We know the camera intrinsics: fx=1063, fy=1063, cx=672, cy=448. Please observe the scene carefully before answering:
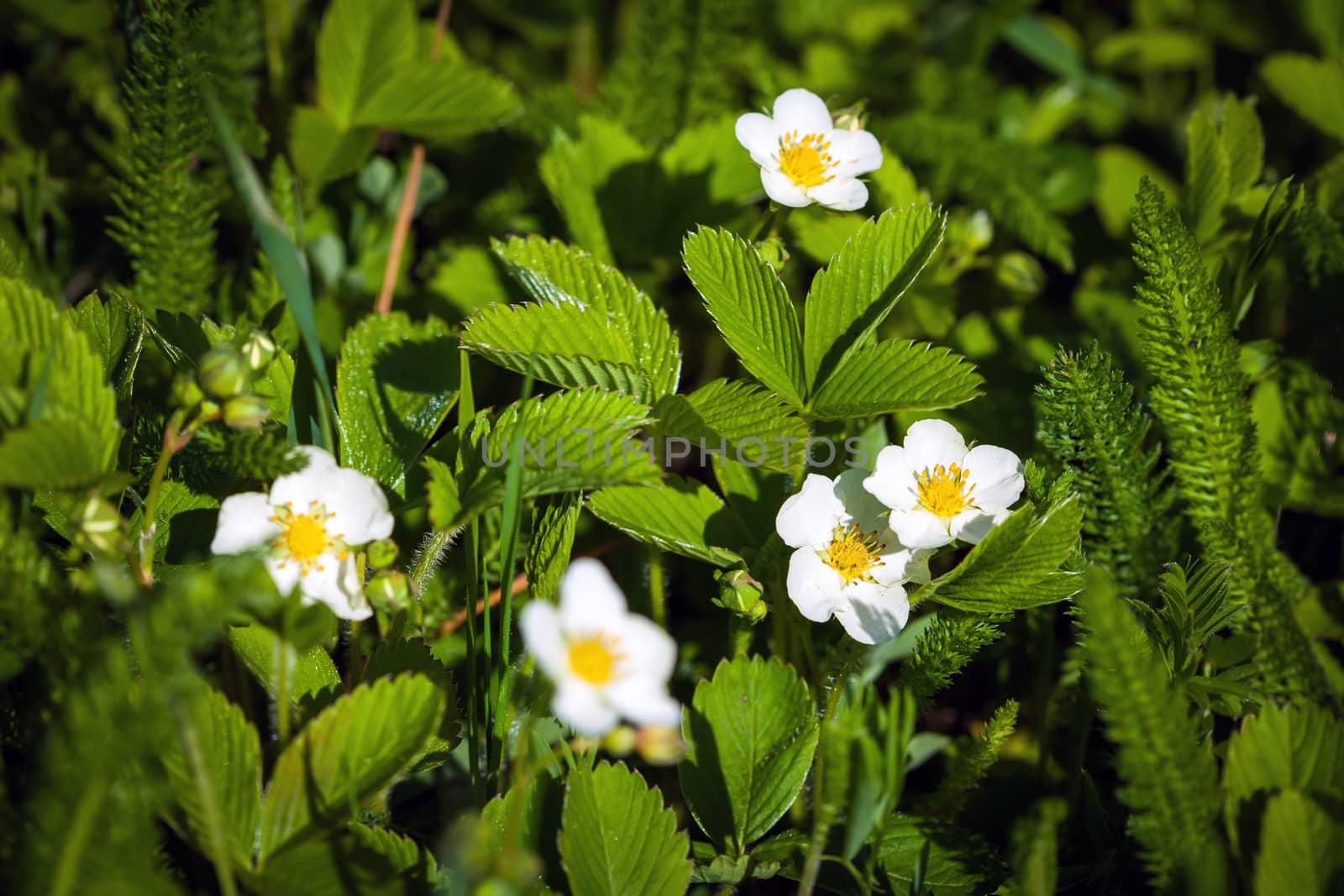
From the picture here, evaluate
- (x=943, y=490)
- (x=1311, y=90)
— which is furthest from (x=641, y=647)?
(x=1311, y=90)

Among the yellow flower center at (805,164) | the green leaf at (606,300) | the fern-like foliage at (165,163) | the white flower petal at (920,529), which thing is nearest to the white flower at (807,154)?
the yellow flower center at (805,164)

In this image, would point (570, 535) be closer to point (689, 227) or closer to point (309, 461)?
point (309, 461)

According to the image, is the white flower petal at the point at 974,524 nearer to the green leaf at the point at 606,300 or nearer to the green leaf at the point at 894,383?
the green leaf at the point at 894,383

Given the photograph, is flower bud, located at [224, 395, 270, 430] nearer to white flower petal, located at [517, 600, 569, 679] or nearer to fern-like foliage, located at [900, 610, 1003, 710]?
white flower petal, located at [517, 600, 569, 679]

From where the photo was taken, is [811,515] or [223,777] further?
[811,515]

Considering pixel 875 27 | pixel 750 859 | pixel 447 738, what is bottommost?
pixel 750 859

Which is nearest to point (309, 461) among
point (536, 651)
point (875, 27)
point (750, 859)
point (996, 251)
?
point (536, 651)

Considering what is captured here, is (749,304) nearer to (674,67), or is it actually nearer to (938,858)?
(938,858)
